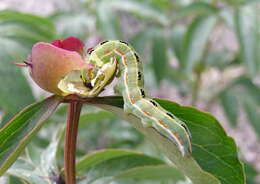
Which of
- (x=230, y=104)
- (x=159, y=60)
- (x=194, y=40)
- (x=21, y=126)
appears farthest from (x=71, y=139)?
(x=230, y=104)

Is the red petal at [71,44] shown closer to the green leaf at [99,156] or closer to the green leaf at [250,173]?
the green leaf at [99,156]

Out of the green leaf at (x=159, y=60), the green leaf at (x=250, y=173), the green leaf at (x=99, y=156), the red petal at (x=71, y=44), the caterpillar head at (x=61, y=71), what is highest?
the green leaf at (x=159, y=60)

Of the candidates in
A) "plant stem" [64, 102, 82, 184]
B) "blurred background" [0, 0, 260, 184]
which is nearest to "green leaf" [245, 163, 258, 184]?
"blurred background" [0, 0, 260, 184]

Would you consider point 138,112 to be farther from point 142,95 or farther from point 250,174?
point 250,174

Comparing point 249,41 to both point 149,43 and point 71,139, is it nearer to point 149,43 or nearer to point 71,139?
point 149,43

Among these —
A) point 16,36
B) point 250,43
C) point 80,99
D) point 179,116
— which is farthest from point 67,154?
point 250,43

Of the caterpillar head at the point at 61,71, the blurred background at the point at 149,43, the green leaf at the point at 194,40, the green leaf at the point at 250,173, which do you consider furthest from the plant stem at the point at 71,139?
the green leaf at the point at 250,173
